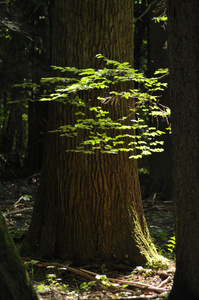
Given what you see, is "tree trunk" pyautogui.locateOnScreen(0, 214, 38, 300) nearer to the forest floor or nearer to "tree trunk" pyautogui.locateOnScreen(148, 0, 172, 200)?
the forest floor

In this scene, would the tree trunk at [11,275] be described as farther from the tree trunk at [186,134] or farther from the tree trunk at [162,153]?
the tree trunk at [162,153]

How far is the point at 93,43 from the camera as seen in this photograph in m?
5.08

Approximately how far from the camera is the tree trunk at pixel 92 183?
5047 millimetres


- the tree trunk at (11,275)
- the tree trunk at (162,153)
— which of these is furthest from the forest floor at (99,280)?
the tree trunk at (162,153)

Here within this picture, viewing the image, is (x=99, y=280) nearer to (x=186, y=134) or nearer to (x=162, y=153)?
(x=186, y=134)

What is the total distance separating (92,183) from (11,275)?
8.88 feet

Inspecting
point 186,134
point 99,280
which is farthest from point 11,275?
point 99,280

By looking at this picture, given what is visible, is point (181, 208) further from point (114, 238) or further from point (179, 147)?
point (114, 238)

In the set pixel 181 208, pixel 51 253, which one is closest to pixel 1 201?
pixel 51 253

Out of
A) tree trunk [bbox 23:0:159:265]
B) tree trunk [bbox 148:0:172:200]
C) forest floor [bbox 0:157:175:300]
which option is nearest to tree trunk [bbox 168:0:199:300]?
forest floor [bbox 0:157:175:300]

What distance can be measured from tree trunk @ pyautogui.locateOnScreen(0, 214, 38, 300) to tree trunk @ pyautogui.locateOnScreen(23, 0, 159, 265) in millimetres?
2431

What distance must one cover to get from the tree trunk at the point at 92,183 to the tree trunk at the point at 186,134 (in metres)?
1.92

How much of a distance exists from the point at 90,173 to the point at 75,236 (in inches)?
34.9

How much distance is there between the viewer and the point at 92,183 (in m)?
5.04
